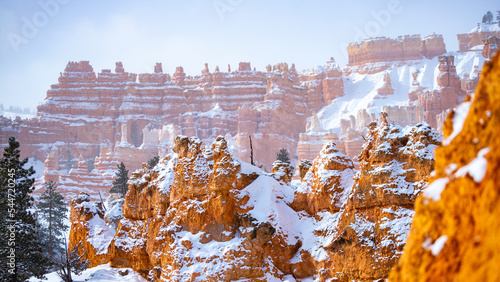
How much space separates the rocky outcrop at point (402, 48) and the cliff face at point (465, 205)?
12125 cm

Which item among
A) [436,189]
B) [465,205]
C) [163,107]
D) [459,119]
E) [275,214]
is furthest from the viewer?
[163,107]

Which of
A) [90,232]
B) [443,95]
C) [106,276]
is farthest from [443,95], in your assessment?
[106,276]

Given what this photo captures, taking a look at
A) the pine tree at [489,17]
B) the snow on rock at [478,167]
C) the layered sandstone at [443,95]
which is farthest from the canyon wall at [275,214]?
the pine tree at [489,17]

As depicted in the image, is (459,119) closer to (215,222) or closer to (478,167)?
(478,167)

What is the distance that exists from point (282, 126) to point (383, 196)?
82.2 metres

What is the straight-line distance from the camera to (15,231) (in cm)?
2192

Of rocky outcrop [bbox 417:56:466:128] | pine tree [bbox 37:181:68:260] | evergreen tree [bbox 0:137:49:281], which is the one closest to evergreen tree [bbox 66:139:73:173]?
pine tree [bbox 37:181:68:260]

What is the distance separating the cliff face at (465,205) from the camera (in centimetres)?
343

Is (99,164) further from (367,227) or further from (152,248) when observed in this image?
(367,227)

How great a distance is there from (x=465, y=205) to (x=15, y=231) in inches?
850

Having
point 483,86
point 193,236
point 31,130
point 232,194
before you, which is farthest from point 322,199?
point 31,130

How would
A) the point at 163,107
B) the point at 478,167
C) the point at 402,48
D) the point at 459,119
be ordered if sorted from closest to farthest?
the point at 478,167, the point at 459,119, the point at 163,107, the point at 402,48

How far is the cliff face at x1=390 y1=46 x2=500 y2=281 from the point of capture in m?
3.43

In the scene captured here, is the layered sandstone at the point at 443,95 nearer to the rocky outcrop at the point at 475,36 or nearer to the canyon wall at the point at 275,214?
the rocky outcrop at the point at 475,36
